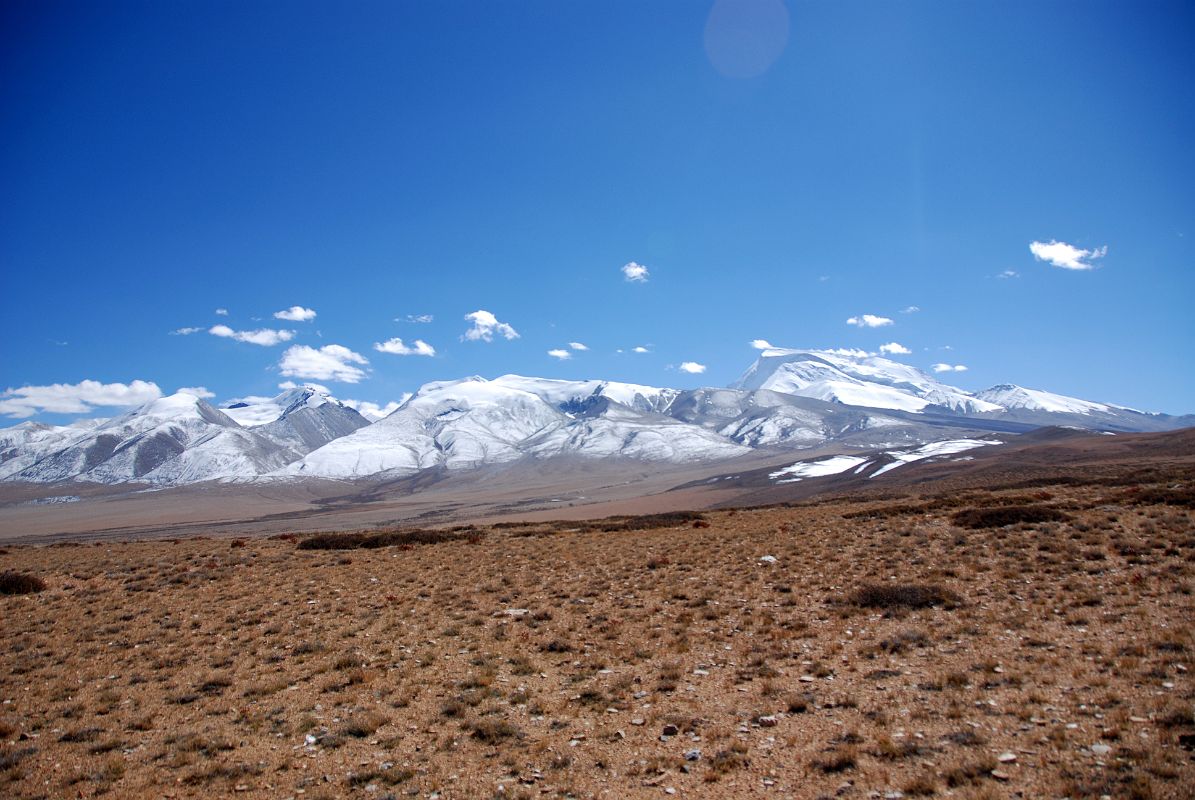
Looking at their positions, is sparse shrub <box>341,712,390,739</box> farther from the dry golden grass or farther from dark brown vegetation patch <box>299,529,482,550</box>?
dark brown vegetation patch <box>299,529,482,550</box>

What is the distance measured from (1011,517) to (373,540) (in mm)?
31180

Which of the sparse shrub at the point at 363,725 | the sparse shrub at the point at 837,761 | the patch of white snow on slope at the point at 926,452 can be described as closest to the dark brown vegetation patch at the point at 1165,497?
the sparse shrub at the point at 837,761

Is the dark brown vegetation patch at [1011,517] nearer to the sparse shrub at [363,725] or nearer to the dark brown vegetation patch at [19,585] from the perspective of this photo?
the sparse shrub at [363,725]

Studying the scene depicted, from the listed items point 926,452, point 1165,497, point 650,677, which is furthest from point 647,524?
point 926,452

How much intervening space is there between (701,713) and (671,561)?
1380 centimetres

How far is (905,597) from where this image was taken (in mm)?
15805

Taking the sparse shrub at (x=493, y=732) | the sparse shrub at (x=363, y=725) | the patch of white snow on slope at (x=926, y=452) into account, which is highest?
the sparse shrub at (x=363, y=725)

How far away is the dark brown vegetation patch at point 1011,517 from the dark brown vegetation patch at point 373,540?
83.8ft

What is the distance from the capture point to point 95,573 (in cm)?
2694

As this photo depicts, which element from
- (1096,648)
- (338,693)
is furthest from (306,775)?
(1096,648)

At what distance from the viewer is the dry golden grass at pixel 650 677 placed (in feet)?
28.6

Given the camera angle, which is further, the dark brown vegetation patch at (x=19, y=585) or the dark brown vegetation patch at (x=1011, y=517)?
the dark brown vegetation patch at (x=1011, y=517)

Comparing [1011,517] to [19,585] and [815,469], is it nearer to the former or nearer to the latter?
[19,585]

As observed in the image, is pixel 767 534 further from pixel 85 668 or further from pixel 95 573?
pixel 95 573
